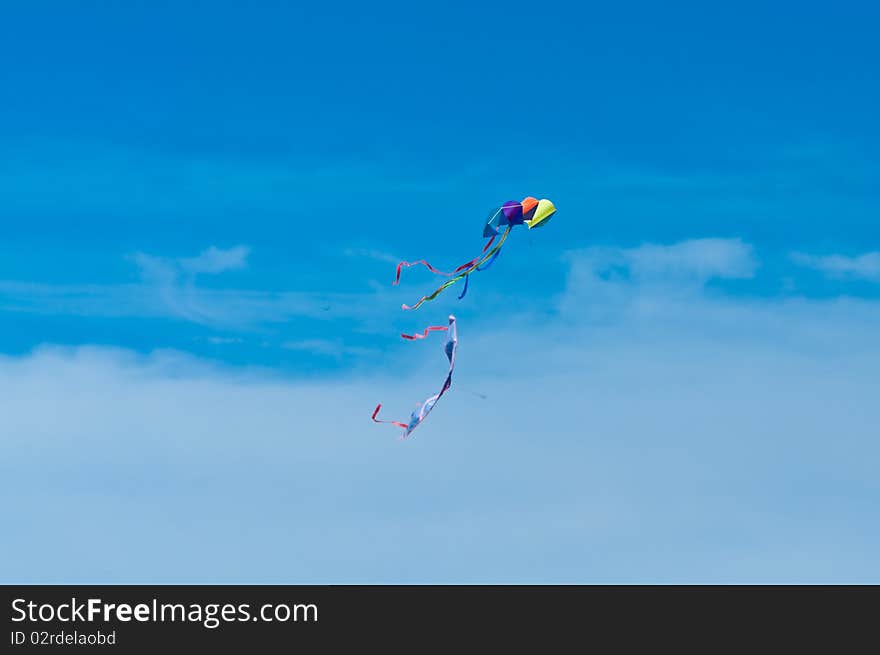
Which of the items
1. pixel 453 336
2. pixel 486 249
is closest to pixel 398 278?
pixel 453 336

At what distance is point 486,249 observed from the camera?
6819 cm

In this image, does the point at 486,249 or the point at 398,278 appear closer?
the point at 398,278

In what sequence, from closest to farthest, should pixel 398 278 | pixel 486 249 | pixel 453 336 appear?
pixel 398 278 < pixel 453 336 < pixel 486 249

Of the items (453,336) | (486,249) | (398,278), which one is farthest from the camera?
(486,249)

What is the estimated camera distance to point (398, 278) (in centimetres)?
5897
